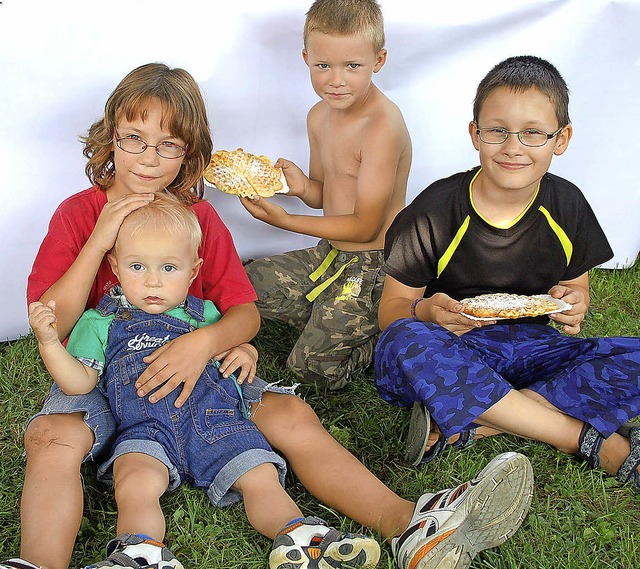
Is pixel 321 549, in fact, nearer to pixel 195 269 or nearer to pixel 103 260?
pixel 195 269

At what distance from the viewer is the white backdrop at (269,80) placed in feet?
7.34

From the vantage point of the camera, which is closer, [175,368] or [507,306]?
[175,368]

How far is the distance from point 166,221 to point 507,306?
809 mm

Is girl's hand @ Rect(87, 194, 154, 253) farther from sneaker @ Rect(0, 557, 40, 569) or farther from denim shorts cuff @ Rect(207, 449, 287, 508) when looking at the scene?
sneaker @ Rect(0, 557, 40, 569)

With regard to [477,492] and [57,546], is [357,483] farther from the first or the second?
[57,546]

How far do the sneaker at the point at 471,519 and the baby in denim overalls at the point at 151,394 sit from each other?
0.26m

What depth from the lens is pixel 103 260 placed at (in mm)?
→ 1998

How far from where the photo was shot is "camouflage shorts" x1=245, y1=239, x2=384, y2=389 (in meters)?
2.37


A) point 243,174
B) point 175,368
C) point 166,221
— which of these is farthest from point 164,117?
point 175,368

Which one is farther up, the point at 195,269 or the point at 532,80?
the point at 532,80

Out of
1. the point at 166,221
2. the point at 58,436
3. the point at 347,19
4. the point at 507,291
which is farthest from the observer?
the point at 347,19

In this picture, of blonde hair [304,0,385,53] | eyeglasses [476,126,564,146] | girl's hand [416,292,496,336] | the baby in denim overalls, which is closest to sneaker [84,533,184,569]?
the baby in denim overalls

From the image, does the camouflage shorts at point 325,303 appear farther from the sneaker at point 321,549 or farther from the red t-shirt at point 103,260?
the sneaker at point 321,549

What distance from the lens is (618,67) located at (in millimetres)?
2809
